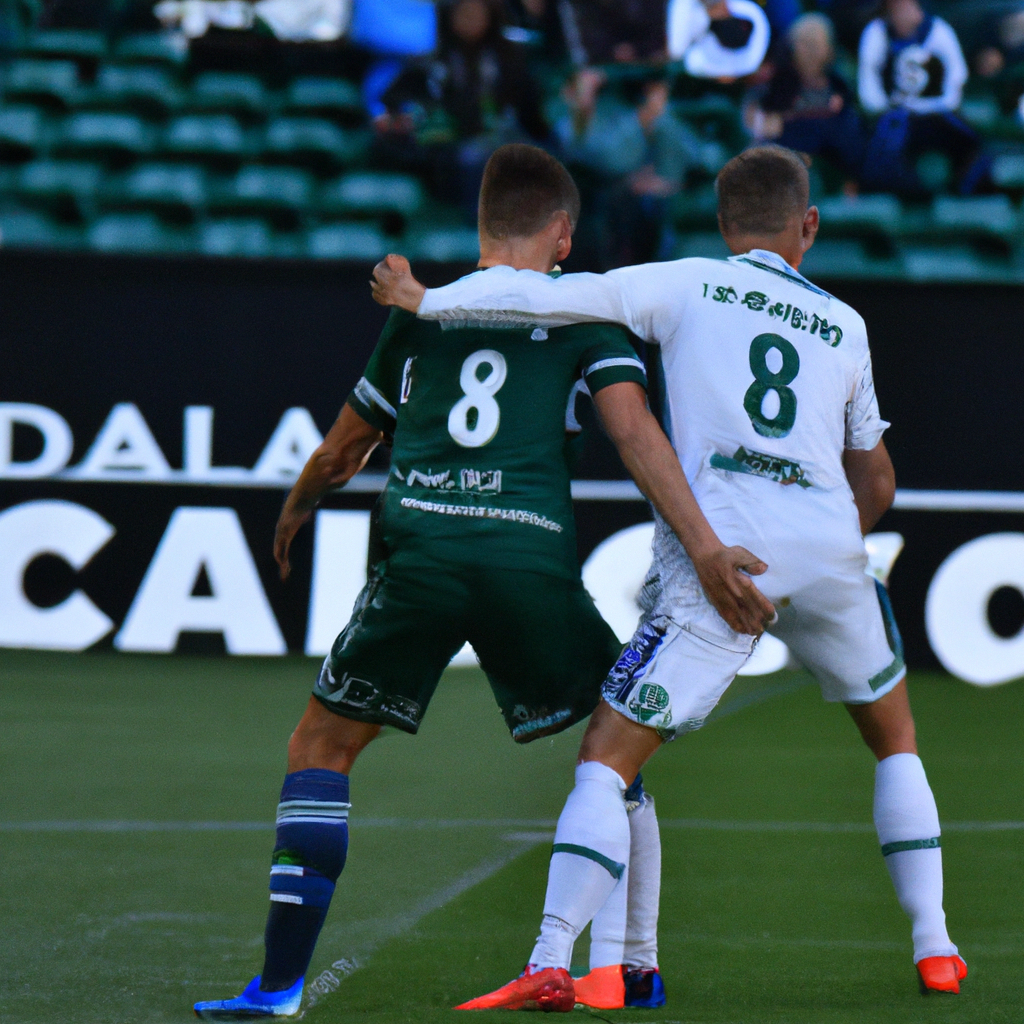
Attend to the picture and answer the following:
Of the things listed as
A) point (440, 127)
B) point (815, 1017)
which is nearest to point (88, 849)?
point (815, 1017)

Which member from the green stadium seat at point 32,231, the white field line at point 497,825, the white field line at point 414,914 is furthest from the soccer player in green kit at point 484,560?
the green stadium seat at point 32,231

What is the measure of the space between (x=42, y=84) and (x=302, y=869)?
9.29m

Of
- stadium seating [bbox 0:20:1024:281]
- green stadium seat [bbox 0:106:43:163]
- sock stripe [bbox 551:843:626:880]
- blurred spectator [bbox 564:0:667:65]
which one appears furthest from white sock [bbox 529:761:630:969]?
green stadium seat [bbox 0:106:43:163]

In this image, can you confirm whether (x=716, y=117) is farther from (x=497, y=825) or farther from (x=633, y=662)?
(x=633, y=662)

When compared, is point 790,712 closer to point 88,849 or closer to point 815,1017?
point 88,849

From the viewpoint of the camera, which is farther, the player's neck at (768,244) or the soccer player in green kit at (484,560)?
the player's neck at (768,244)

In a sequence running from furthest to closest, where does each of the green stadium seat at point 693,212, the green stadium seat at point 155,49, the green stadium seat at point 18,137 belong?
the green stadium seat at point 155,49 → the green stadium seat at point 18,137 → the green stadium seat at point 693,212

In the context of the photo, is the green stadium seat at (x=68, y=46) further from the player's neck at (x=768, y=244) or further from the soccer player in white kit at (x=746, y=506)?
the player's neck at (x=768, y=244)

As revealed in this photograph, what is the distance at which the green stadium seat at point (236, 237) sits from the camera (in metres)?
9.78

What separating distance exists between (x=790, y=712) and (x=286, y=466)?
269cm

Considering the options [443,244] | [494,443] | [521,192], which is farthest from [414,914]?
[443,244]

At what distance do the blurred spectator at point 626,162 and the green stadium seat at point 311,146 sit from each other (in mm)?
1547

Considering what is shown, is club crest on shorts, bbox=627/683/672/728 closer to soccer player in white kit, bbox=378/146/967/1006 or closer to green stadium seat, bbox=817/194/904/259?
soccer player in white kit, bbox=378/146/967/1006

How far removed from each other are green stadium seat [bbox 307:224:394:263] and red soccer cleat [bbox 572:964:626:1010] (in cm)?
713
